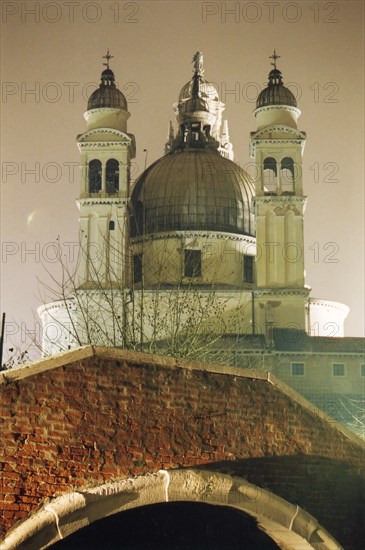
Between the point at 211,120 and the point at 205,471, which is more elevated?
the point at 211,120

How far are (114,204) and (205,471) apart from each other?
129 ft

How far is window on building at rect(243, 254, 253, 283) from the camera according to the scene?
2192 inches

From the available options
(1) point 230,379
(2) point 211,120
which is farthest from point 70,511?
(2) point 211,120

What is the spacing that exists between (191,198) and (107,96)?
6.15 meters

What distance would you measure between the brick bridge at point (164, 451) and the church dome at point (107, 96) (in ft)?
127

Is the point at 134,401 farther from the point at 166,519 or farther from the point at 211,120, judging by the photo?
the point at 211,120

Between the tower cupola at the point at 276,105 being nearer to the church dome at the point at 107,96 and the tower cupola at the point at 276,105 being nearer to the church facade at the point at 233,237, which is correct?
the church facade at the point at 233,237

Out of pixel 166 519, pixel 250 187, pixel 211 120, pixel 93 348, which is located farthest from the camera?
pixel 211 120

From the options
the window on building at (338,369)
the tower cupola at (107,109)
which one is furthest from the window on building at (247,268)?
the tower cupola at (107,109)

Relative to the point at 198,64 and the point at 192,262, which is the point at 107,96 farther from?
the point at 198,64

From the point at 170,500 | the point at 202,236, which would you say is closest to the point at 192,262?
the point at 202,236

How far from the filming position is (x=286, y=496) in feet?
51.3

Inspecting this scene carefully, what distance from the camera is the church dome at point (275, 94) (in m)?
53.0

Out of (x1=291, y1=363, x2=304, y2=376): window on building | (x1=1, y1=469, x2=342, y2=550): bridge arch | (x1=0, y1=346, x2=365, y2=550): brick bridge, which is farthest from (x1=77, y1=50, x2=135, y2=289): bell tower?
(x1=1, y1=469, x2=342, y2=550): bridge arch
